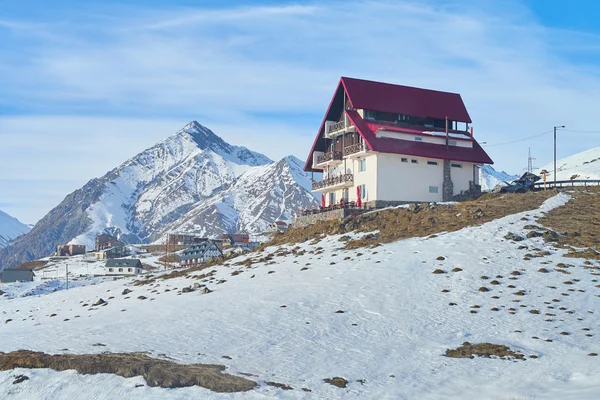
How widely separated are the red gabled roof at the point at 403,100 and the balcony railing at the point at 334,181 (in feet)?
22.6

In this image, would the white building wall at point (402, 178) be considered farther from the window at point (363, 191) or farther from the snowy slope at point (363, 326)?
the snowy slope at point (363, 326)

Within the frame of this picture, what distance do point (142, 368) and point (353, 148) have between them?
46.0 metres

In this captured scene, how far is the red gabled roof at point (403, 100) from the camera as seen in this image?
2899 inches

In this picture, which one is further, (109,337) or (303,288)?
(303,288)

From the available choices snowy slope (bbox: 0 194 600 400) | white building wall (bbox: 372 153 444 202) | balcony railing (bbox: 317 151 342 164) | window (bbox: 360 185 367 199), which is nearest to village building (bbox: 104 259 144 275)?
balcony railing (bbox: 317 151 342 164)

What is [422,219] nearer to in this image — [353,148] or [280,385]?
[353,148]

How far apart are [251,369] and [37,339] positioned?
12.4 metres

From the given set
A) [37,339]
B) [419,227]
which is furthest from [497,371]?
[419,227]

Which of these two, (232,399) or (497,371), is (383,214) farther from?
(232,399)

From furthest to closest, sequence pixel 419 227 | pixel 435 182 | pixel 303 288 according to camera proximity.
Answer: pixel 435 182
pixel 419 227
pixel 303 288

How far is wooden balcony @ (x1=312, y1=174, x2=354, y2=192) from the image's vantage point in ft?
241

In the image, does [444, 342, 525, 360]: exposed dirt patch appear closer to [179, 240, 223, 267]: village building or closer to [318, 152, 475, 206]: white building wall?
[318, 152, 475, 206]: white building wall

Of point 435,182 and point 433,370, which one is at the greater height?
point 435,182

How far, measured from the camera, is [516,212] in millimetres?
59000
